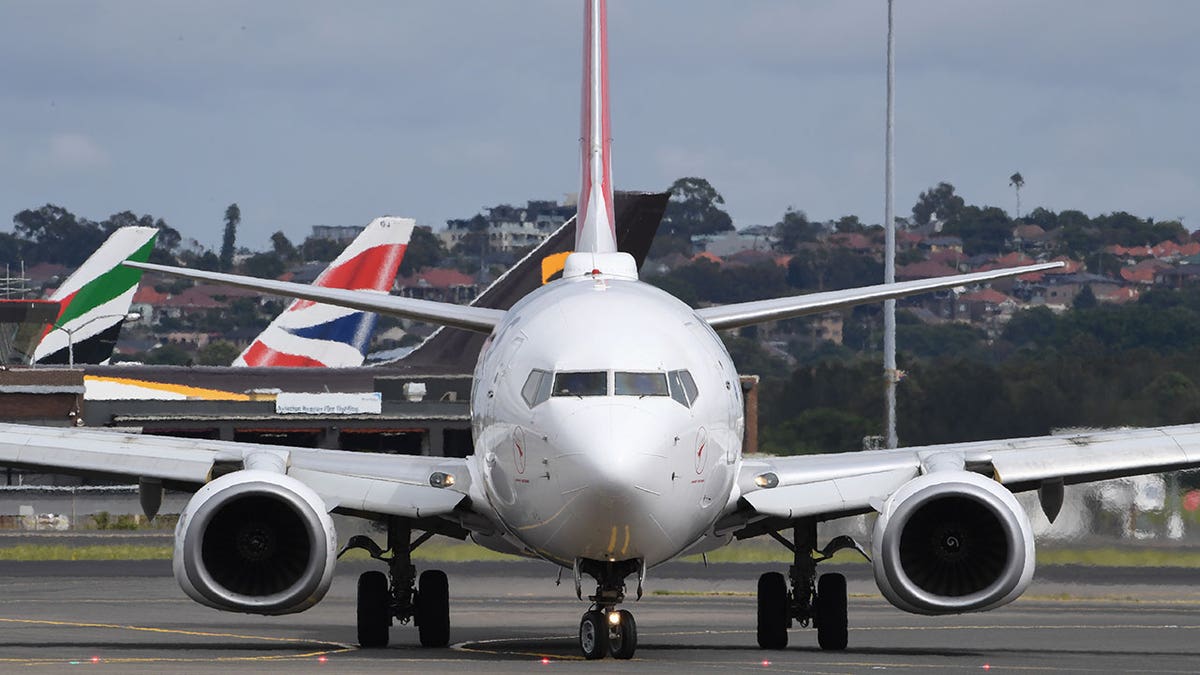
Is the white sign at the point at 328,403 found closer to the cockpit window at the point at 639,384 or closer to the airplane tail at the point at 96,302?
the airplane tail at the point at 96,302

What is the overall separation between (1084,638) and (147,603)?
1449 centimetres

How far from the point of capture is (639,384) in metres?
20.0

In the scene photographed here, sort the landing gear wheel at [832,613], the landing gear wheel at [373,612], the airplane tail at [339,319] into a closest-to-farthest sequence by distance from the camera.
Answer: the landing gear wheel at [832,613] < the landing gear wheel at [373,612] < the airplane tail at [339,319]

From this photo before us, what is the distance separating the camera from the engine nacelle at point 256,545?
2153cm

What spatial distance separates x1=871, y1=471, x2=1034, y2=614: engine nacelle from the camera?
21438 millimetres

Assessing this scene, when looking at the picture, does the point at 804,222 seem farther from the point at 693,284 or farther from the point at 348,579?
the point at 348,579

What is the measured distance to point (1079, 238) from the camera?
18038 cm

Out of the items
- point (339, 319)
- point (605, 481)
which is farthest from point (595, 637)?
point (339, 319)

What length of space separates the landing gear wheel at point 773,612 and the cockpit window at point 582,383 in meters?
5.35

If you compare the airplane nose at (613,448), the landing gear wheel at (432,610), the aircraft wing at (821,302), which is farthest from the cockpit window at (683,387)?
the landing gear wheel at (432,610)

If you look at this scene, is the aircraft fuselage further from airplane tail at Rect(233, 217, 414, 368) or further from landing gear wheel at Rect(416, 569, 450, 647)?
airplane tail at Rect(233, 217, 414, 368)

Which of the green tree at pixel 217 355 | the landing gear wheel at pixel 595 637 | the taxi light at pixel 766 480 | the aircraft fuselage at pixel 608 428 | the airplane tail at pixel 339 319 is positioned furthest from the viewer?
the green tree at pixel 217 355

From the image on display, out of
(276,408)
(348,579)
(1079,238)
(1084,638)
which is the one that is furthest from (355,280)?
(1079,238)

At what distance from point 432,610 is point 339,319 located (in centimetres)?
6101
